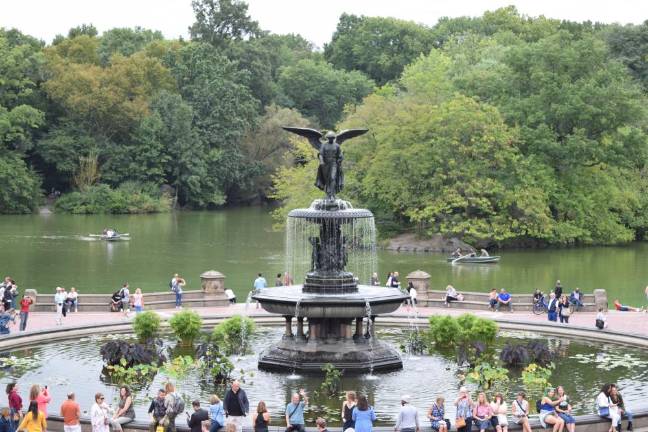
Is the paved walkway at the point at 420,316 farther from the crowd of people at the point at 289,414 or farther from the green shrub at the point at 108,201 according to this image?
the green shrub at the point at 108,201

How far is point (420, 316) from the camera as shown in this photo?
39.4 meters

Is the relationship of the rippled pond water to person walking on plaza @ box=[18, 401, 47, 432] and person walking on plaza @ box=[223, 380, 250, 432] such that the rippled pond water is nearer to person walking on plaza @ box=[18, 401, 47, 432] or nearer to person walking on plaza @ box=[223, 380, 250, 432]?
person walking on plaza @ box=[223, 380, 250, 432]

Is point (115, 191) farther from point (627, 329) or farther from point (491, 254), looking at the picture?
point (627, 329)

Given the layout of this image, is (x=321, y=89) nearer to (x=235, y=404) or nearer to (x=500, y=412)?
(x=235, y=404)

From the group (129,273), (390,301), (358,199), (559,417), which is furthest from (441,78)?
(559,417)

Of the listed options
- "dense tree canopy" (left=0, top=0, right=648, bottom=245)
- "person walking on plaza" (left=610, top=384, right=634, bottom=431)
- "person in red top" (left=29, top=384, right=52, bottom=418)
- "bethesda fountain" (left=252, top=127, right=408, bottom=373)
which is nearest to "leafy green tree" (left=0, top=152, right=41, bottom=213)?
"dense tree canopy" (left=0, top=0, right=648, bottom=245)

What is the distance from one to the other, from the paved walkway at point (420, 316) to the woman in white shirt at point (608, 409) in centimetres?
1255

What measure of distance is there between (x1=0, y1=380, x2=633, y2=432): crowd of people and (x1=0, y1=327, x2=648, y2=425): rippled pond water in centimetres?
200

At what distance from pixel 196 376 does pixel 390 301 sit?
481cm

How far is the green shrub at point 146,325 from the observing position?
32.2m

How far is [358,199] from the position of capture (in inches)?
3031

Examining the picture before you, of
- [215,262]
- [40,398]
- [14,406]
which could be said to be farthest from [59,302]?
[215,262]

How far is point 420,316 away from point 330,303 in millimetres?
10560

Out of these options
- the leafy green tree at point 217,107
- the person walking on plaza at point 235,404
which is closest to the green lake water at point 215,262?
the leafy green tree at point 217,107
